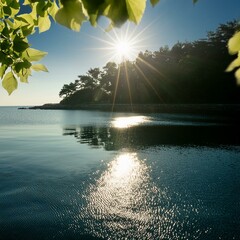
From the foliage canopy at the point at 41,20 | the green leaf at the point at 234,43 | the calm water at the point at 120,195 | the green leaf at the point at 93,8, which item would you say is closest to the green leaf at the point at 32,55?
the foliage canopy at the point at 41,20

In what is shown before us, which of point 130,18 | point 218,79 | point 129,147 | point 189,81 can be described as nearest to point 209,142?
point 129,147

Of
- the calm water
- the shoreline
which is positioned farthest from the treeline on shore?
the calm water

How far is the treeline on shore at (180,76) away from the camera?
59531mm

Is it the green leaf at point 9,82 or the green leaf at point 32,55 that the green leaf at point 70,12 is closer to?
the green leaf at point 32,55

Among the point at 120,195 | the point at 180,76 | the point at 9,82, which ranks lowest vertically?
the point at 120,195

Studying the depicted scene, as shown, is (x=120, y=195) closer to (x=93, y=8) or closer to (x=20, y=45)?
(x=20, y=45)

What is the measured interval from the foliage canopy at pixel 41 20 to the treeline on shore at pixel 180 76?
173ft

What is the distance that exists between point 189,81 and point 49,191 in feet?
196

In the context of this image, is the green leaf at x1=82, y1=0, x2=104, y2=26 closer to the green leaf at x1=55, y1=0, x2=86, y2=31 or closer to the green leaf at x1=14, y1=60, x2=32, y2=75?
the green leaf at x1=55, y1=0, x2=86, y2=31

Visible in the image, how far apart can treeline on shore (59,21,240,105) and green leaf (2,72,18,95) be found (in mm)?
52763

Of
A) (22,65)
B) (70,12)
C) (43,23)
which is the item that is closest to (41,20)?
(43,23)

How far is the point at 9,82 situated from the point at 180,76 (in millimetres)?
67793

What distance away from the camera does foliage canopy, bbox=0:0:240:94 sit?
31.9 inches

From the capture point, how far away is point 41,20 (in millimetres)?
1497
